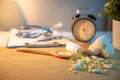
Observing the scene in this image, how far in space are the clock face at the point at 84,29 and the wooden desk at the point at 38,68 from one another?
231mm

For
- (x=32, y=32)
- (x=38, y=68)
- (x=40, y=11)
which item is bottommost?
(x=38, y=68)

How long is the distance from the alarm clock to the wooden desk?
0.23 m

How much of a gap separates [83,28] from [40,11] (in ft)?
1.16

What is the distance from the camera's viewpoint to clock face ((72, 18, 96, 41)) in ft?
3.70

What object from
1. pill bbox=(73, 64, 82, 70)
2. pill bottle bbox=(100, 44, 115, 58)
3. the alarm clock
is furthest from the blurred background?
pill bbox=(73, 64, 82, 70)

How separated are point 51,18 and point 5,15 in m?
0.29

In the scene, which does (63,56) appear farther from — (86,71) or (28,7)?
(28,7)

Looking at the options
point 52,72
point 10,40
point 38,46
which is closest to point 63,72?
point 52,72

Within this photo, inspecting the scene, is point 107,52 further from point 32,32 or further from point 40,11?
point 40,11

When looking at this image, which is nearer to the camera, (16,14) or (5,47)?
(5,47)

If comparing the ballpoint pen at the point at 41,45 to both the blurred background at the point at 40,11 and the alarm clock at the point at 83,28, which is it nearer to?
the alarm clock at the point at 83,28

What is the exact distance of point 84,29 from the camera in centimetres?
114

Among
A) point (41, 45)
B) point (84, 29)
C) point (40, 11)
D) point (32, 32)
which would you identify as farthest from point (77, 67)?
point (40, 11)

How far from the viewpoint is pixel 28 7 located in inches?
52.9
